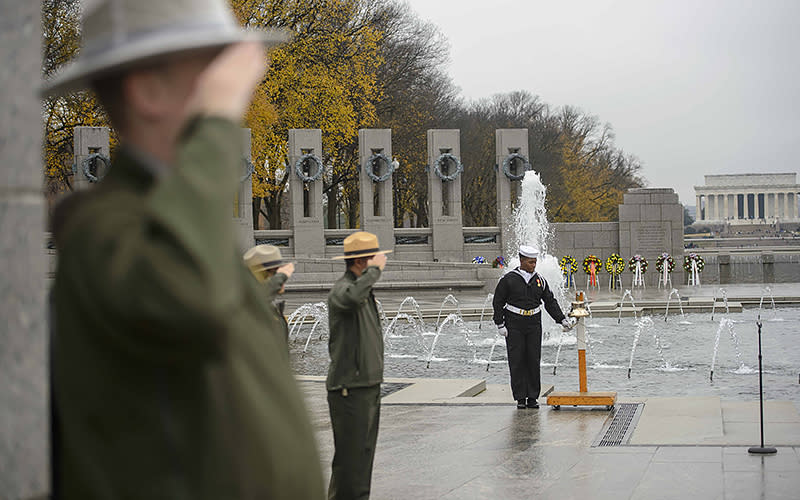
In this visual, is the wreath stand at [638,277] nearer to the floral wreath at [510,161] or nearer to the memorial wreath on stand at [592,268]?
the memorial wreath on stand at [592,268]

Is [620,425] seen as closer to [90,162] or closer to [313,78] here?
[90,162]

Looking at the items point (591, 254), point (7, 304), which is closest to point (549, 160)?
point (591, 254)

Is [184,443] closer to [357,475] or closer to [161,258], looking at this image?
[161,258]

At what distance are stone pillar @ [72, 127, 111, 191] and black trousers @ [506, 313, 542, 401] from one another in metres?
29.9

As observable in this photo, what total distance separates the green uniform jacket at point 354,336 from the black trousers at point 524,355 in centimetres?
529

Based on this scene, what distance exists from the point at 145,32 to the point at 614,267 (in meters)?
41.1

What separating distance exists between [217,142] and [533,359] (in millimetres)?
10625

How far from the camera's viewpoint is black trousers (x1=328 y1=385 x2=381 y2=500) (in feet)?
20.5

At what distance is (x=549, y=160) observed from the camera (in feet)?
229

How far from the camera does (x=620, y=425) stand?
10.4 meters

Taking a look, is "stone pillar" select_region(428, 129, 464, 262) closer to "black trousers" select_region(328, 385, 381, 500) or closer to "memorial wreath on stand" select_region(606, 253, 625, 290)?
"memorial wreath on stand" select_region(606, 253, 625, 290)

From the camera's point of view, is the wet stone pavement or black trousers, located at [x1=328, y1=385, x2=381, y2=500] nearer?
black trousers, located at [x1=328, y1=385, x2=381, y2=500]

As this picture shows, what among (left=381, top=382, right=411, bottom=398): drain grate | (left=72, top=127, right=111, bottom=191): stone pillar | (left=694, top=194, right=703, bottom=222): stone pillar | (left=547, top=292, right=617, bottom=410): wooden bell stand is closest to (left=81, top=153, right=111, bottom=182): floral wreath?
(left=72, top=127, right=111, bottom=191): stone pillar

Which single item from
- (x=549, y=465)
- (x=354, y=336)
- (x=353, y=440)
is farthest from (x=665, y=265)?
(x=353, y=440)
